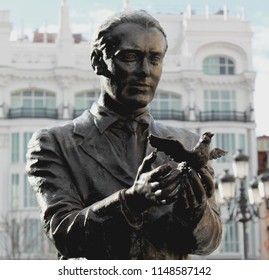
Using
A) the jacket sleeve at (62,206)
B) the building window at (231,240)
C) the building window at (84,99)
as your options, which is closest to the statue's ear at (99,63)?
the jacket sleeve at (62,206)

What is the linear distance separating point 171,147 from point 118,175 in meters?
0.31

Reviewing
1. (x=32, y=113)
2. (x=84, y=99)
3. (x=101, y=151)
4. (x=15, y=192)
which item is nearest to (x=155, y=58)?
(x=101, y=151)

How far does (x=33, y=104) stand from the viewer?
40531mm

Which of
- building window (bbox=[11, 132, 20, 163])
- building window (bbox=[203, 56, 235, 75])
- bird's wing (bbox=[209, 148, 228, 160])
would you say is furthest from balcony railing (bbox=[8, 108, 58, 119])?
bird's wing (bbox=[209, 148, 228, 160])

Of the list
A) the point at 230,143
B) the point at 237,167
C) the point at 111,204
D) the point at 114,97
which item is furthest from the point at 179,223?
the point at 230,143

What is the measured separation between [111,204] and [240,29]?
40.7m

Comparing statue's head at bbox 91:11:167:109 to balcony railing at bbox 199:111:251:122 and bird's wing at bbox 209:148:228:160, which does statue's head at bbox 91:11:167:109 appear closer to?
bird's wing at bbox 209:148:228:160

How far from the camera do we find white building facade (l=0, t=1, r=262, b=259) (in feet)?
128

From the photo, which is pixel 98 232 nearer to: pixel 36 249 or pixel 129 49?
pixel 129 49

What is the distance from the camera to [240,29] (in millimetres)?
42250

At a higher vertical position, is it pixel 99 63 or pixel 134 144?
pixel 99 63

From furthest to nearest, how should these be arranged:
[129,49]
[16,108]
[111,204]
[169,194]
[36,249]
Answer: [16,108] → [36,249] → [129,49] → [111,204] → [169,194]

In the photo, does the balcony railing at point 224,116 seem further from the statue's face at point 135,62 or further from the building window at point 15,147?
the statue's face at point 135,62

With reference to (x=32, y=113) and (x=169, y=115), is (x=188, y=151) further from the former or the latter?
(x=169, y=115)
